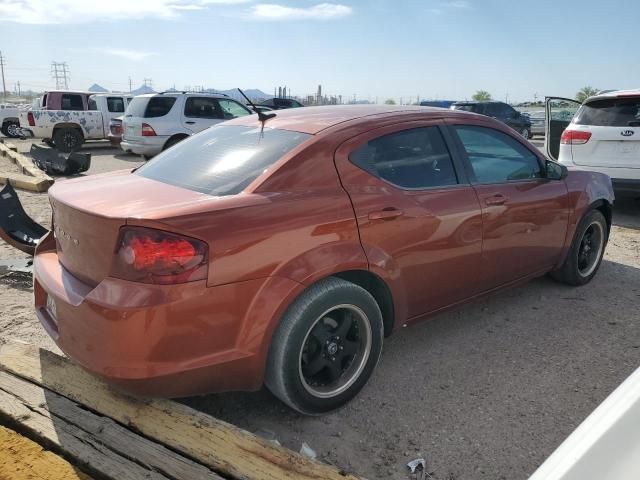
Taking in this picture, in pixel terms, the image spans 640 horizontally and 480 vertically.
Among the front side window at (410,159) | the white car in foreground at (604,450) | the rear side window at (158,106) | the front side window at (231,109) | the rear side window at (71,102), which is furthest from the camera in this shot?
the rear side window at (71,102)

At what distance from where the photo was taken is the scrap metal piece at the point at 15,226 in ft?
15.1

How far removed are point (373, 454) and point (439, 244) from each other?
4.19ft

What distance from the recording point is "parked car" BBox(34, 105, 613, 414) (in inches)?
88.7

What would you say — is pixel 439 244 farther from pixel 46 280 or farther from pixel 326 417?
pixel 46 280

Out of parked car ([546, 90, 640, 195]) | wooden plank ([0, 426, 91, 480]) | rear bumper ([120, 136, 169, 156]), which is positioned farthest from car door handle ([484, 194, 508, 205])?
rear bumper ([120, 136, 169, 156])

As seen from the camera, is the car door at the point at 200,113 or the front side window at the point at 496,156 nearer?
the front side window at the point at 496,156

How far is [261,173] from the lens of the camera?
8.82 ft

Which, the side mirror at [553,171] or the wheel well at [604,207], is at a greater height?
the side mirror at [553,171]

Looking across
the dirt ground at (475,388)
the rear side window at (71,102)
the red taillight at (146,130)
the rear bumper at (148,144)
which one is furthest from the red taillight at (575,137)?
the rear side window at (71,102)

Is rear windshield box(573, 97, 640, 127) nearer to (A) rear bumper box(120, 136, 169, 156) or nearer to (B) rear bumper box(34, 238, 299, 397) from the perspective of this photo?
(B) rear bumper box(34, 238, 299, 397)

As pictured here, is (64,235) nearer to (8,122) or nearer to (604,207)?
(604,207)

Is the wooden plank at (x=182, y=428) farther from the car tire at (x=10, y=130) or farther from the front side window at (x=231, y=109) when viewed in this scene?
the car tire at (x=10, y=130)

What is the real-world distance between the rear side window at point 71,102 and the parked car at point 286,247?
16.3 meters

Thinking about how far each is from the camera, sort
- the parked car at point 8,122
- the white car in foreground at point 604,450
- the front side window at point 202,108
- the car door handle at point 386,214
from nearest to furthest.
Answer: the white car in foreground at point 604,450 < the car door handle at point 386,214 < the front side window at point 202,108 < the parked car at point 8,122
